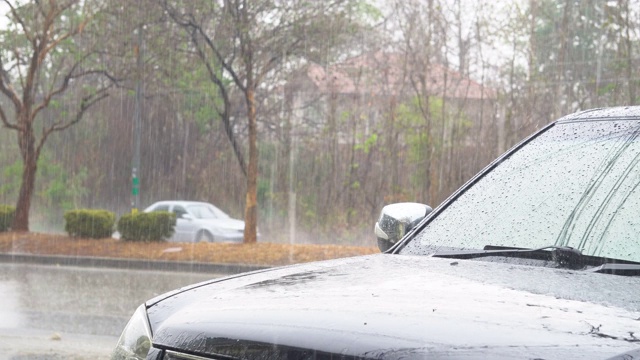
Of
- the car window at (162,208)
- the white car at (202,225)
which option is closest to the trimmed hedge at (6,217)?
the white car at (202,225)

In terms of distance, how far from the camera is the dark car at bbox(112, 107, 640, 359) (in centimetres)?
196

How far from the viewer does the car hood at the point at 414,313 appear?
1909 mm

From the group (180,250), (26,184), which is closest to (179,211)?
(26,184)

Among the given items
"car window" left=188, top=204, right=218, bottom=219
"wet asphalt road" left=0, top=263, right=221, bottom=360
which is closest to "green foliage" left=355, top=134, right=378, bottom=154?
"car window" left=188, top=204, right=218, bottom=219

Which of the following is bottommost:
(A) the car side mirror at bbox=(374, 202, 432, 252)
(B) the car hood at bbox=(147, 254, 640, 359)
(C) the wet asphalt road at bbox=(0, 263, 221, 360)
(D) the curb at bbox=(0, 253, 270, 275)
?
(C) the wet asphalt road at bbox=(0, 263, 221, 360)

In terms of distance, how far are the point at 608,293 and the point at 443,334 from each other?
547mm

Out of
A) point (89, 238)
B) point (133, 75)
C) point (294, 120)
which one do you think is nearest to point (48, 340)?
point (89, 238)

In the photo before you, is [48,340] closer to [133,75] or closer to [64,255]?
[64,255]

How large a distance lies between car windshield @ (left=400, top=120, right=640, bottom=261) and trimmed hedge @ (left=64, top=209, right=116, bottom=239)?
19.6 meters

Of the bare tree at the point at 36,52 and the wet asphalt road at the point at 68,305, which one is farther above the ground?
the bare tree at the point at 36,52

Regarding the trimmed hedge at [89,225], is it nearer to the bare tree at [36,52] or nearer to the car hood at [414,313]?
the bare tree at [36,52]

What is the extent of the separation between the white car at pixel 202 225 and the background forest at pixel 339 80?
1325 millimetres

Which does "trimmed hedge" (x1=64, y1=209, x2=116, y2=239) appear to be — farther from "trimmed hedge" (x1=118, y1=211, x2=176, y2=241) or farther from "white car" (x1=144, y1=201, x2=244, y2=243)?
"white car" (x1=144, y1=201, x2=244, y2=243)

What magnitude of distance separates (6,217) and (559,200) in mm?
22630
